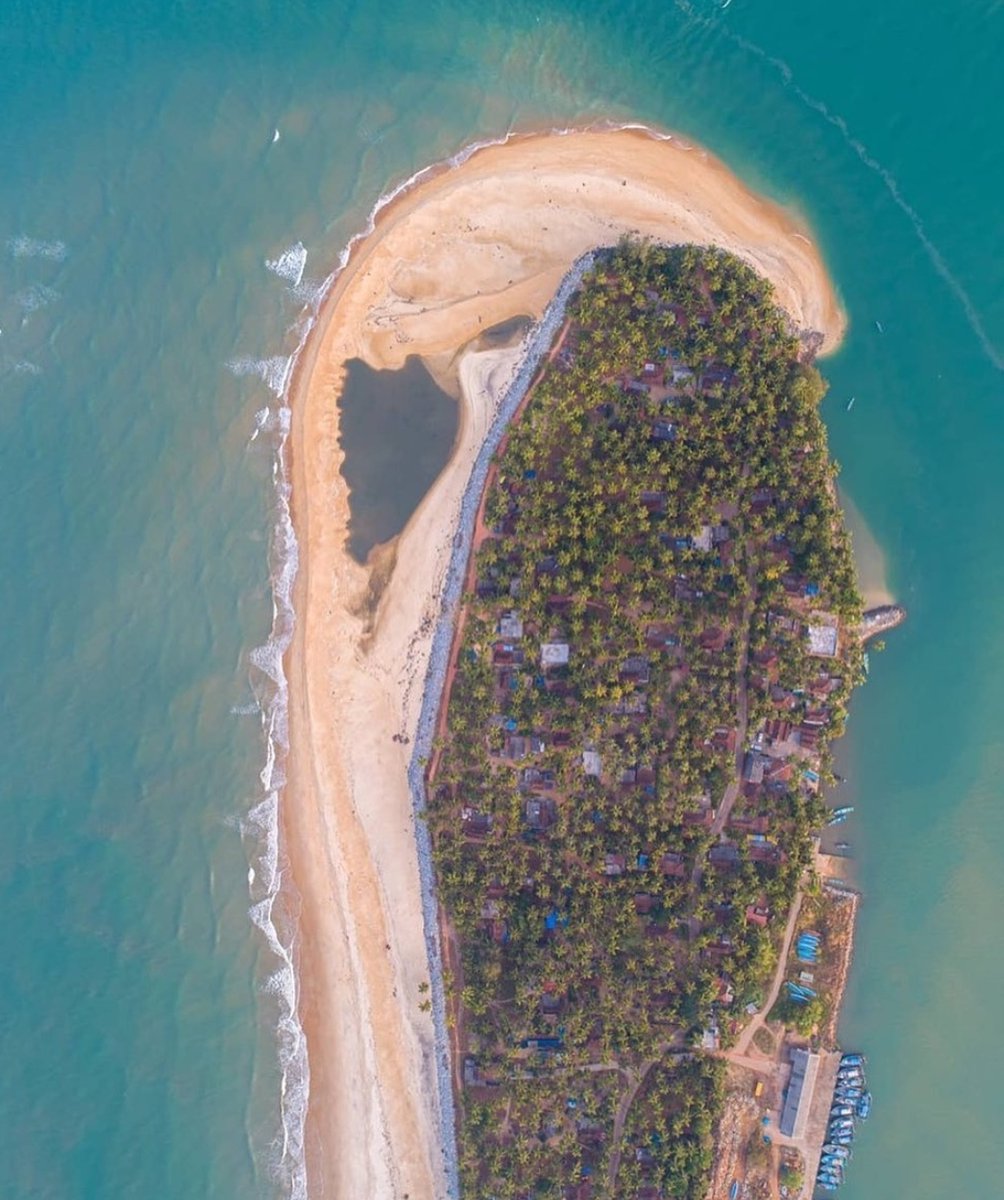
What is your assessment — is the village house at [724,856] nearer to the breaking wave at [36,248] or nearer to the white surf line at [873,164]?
the white surf line at [873,164]

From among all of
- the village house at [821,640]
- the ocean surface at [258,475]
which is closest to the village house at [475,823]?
the ocean surface at [258,475]

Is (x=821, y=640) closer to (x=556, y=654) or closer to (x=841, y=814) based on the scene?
(x=841, y=814)

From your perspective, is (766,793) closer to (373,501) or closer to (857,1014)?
(857,1014)

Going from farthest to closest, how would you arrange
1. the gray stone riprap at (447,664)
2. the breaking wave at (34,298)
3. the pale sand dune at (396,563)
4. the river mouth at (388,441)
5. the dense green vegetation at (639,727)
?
the breaking wave at (34,298), the river mouth at (388,441), the pale sand dune at (396,563), the gray stone riprap at (447,664), the dense green vegetation at (639,727)

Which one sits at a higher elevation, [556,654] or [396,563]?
[396,563]

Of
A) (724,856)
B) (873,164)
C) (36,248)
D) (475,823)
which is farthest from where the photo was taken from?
(36,248)

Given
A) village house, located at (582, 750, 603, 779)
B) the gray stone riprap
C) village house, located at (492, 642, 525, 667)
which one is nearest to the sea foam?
the gray stone riprap

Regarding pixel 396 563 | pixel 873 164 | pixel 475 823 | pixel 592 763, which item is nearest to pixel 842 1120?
pixel 592 763
